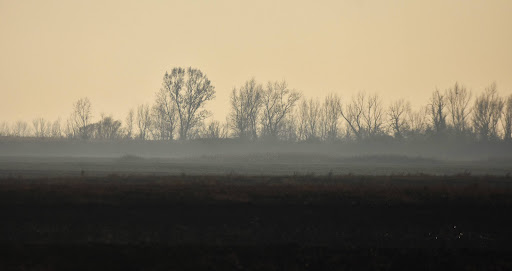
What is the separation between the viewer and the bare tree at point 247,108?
384 ft

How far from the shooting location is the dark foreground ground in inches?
867

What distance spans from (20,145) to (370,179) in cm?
9284

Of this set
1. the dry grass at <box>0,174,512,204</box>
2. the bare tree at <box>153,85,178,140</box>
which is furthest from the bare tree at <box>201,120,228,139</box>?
the dry grass at <box>0,174,512,204</box>

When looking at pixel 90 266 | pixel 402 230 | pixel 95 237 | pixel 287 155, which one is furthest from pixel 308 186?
pixel 287 155

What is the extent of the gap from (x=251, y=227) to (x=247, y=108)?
90884 mm

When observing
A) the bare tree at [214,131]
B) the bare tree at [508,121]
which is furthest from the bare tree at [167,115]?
the bare tree at [508,121]

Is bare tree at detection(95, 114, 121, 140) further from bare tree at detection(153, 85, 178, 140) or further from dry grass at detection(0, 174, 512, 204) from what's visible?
dry grass at detection(0, 174, 512, 204)

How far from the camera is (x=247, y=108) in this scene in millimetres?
117500

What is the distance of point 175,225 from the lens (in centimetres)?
2719

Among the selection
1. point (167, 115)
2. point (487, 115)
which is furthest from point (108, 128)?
point (487, 115)

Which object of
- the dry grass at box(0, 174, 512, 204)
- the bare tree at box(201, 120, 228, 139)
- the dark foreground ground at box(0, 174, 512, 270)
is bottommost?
the dark foreground ground at box(0, 174, 512, 270)

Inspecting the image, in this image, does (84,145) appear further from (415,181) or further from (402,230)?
(402,230)

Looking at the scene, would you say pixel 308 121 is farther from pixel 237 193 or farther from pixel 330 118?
pixel 237 193

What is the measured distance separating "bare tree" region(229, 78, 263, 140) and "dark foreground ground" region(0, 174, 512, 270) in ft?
272
